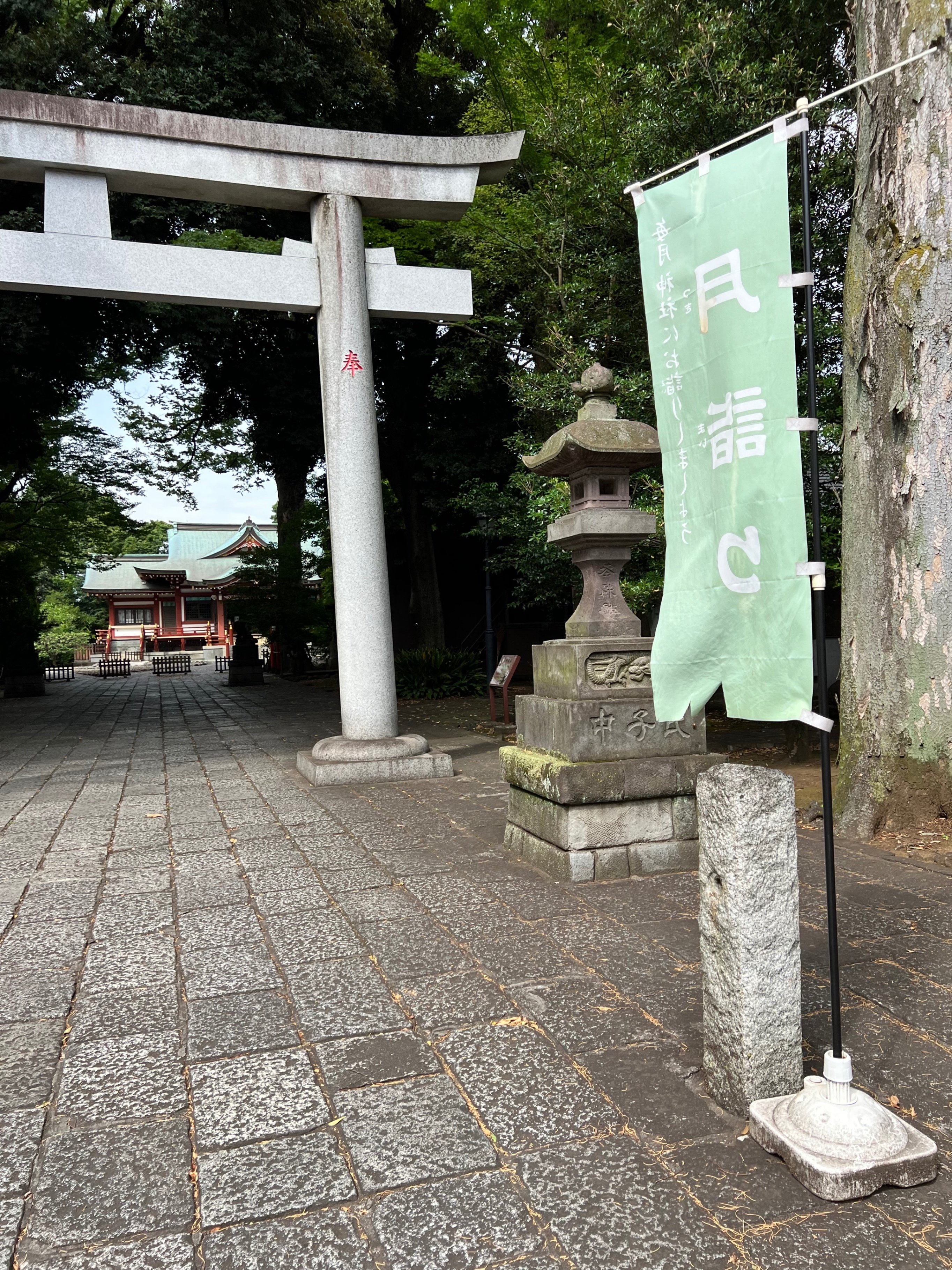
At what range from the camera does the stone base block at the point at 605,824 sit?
14.7ft

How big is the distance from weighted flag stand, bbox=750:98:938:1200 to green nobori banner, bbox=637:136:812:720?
0.06 meters

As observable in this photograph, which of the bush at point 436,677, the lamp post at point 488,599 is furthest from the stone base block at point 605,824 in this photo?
the bush at point 436,677

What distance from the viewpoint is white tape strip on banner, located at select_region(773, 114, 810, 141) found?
225 centimetres

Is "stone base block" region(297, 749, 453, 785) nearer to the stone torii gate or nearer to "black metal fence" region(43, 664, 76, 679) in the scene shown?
the stone torii gate

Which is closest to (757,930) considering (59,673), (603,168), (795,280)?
(795,280)

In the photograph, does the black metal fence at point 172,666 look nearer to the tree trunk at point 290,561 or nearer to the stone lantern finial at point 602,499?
the tree trunk at point 290,561

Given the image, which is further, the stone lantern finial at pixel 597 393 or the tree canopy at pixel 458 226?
the tree canopy at pixel 458 226

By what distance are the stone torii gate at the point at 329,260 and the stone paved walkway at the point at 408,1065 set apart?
2770mm

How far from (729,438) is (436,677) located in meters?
13.8

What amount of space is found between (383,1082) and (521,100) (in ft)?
41.2

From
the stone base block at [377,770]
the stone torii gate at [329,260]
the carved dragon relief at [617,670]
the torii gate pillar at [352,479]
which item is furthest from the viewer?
the torii gate pillar at [352,479]

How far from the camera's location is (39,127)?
7.02 m

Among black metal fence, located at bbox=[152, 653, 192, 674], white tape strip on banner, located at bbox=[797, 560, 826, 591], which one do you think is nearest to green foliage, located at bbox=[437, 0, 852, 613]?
white tape strip on banner, located at bbox=[797, 560, 826, 591]

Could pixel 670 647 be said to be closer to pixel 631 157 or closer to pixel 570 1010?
pixel 570 1010
